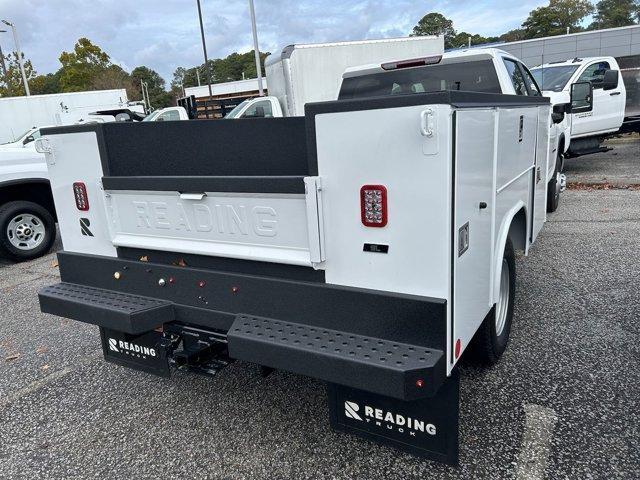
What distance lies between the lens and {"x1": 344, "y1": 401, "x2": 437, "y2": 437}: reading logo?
7.58 feet

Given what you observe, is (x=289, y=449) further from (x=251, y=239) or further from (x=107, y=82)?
(x=107, y=82)

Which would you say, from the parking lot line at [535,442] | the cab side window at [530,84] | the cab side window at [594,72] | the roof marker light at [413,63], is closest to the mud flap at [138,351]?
the parking lot line at [535,442]

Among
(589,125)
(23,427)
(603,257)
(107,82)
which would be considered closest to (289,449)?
(23,427)

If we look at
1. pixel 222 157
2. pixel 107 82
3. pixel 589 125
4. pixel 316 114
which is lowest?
pixel 589 125

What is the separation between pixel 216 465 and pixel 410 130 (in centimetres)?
196

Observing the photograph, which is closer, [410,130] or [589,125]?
[410,130]

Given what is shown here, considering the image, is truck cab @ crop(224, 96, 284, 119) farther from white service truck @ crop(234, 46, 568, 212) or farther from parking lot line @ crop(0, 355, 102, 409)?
parking lot line @ crop(0, 355, 102, 409)

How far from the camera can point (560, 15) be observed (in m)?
69.3

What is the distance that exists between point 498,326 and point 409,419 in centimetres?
137

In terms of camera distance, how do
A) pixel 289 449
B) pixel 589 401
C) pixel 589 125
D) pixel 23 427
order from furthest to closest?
pixel 589 125 → pixel 23 427 → pixel 589 401 → pixel 289 449

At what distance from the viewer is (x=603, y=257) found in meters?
5.56

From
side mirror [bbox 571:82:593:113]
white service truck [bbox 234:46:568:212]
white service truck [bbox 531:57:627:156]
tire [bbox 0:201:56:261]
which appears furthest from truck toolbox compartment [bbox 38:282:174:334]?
white service truck [bbox 531:57:627:156]

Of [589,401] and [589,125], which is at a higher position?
[589,125]

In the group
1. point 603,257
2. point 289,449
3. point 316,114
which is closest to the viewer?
point 316,114
